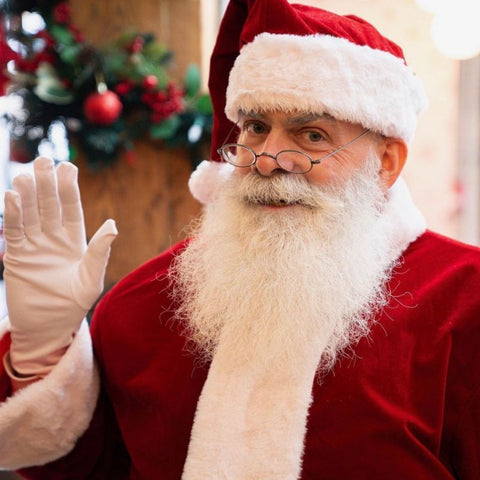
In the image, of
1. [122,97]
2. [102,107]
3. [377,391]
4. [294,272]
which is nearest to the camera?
[377,391]

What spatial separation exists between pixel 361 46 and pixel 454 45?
7.86 feet

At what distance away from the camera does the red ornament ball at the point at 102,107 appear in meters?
2.37

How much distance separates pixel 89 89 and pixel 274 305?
1.62 meters

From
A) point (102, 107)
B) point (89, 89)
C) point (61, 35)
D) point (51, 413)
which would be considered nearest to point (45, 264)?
point (51, 413)

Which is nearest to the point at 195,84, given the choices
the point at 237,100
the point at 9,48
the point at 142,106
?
the point at 142,106

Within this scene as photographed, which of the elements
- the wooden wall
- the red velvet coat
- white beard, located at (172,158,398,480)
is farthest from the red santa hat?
the wooden wall

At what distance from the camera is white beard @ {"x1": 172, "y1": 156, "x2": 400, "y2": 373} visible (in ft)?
3.90

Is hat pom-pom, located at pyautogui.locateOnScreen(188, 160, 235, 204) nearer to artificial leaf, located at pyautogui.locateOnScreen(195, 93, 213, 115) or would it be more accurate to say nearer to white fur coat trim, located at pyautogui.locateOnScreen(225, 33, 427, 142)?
white fur coat trim, located at pyautogui.locateOnScreen(225, 33, 427, 142)

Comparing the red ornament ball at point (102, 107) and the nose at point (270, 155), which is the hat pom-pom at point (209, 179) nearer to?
the nose at point (270, 155)

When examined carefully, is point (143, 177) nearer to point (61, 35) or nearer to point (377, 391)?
point (61, 35)

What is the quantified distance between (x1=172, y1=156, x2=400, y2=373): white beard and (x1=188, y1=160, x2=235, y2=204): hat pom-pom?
0.18 meters

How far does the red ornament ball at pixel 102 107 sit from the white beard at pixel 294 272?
1265 millimetres

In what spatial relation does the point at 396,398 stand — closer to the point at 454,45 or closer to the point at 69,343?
the point at 69,343

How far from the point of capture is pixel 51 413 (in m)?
1.22
